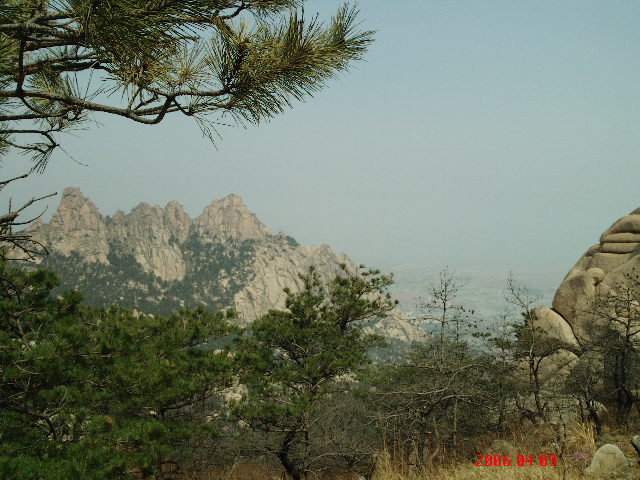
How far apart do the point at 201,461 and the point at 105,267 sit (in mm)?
109385

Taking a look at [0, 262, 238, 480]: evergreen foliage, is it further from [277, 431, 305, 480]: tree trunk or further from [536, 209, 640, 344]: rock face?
[536, 209, 640, 344]: rock face

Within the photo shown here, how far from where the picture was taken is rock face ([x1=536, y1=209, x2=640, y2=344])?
17.6 metres

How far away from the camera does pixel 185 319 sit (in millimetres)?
12477

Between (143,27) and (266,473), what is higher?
(143,27)

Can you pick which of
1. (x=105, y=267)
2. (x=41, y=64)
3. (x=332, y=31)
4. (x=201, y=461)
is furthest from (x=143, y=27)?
(x=105, y=267)

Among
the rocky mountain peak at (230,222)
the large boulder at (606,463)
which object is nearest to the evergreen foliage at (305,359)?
the large boulder at (606,463)

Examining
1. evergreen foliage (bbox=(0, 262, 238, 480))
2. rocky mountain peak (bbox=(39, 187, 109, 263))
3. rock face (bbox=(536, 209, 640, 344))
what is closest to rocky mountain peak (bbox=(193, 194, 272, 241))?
rocky mountain peak (bbox=(39, 187, 109, 263))

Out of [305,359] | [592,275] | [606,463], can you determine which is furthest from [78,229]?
[606,463]

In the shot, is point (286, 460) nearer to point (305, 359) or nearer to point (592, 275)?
point (305, 359)

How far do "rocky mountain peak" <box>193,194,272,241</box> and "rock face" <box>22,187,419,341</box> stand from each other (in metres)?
0.35

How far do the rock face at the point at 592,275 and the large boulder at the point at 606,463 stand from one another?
15.3 metres

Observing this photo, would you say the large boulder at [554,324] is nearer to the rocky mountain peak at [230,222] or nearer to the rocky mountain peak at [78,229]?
the rocky mountain peak at [78,229]

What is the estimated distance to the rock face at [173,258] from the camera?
100750 mm

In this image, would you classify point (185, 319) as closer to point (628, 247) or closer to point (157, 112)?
point (157, 112)
